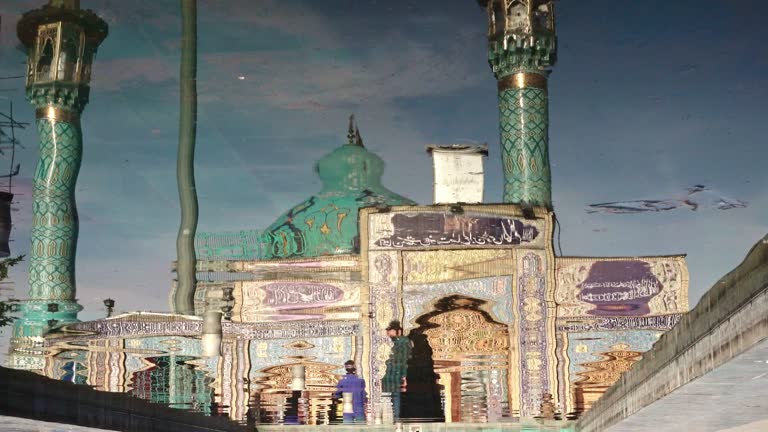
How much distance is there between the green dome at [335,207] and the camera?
69.9 ft

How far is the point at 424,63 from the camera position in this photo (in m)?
20.5

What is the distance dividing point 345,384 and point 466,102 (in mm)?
7740

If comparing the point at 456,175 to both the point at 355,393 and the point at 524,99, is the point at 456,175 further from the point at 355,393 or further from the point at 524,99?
the point at 355,393

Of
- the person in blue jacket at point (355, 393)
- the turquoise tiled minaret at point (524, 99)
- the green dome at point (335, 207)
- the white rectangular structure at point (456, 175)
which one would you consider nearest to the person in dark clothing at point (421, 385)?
the person in blue jacket at point (355, 393)

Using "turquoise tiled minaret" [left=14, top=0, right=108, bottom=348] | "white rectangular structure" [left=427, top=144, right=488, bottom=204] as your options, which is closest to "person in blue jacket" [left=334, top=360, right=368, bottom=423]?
"white rectangular structure" [left=427, top=144, right=488, bottom=204]

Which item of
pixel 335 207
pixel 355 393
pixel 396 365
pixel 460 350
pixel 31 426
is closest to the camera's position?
pixel 31 426

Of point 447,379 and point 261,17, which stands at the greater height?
point 261,17

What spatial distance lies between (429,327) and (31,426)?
10.5 meters

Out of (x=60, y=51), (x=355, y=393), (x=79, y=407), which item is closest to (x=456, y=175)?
(x=355, y=393)

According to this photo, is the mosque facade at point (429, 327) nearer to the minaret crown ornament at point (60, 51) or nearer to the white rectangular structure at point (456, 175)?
the white rectangular structure at point (456, 175)

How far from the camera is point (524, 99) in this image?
18703 mm

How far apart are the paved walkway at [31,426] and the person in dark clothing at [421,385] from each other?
8677 mm

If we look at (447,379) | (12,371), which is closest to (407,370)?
(447,379)

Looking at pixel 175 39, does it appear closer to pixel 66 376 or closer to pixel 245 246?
pixel 245 246
